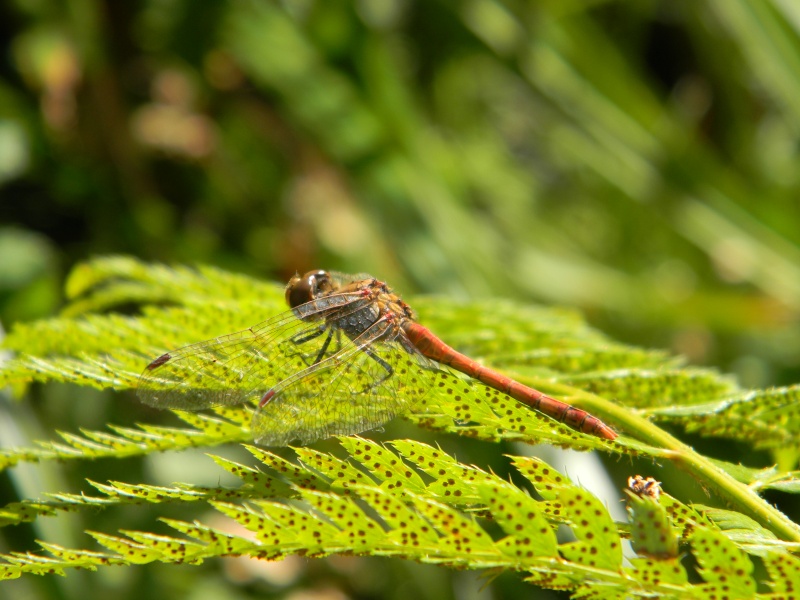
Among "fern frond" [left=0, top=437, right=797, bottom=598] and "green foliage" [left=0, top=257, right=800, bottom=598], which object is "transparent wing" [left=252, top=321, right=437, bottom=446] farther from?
"fern frond" [left=0, top=437, right=797, bottom=598]

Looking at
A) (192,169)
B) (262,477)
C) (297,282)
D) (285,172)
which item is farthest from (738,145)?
(262,477)

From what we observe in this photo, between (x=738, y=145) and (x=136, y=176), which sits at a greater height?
(x=738, y=145)

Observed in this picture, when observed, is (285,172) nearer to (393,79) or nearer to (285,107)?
(285,107)

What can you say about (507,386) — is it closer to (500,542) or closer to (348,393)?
(348,393)

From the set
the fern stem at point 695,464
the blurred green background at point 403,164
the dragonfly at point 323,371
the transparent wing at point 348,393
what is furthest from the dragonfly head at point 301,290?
the blurred green background at point 403,164

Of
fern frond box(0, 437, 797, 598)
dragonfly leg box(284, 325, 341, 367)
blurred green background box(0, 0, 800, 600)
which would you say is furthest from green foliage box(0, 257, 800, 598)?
blurred green background box(0, 0, 800, 600)
